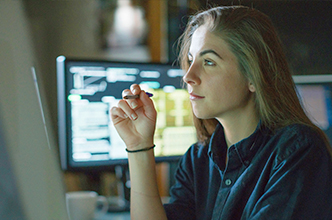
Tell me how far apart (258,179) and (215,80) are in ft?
0.87

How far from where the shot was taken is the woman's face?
2.56 feet

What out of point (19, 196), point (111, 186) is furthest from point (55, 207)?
point (111, 186)

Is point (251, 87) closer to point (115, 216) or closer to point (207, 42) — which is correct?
point (207, 42)

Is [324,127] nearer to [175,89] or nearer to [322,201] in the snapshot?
[322,201]

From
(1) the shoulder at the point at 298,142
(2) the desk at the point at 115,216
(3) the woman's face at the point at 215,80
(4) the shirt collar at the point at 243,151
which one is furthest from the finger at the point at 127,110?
(2) the desk at the point at 115,216

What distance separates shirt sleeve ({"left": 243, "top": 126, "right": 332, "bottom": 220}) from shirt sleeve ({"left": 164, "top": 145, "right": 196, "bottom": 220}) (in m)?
0.25

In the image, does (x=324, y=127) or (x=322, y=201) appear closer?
(x=322, y=201)

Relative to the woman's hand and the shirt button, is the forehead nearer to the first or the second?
the woman's hand

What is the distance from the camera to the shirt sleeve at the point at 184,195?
90cm

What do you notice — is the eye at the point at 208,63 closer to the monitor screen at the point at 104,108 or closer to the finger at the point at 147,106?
the finger at the point at 147,106

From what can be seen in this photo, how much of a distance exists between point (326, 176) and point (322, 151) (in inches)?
2.1

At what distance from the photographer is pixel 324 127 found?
1039mm

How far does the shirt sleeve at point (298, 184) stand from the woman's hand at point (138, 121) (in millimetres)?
327

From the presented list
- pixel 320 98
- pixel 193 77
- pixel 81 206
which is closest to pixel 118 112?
pixel 193 77
